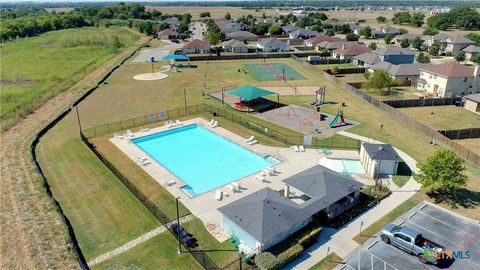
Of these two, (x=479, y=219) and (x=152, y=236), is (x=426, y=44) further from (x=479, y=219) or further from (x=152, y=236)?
(x=152, y=236)

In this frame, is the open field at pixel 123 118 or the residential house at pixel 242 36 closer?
the open field at pixel 123 118

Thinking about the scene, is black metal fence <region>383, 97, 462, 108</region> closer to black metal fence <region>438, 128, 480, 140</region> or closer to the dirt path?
black metal fence <region>438, 128, 480, 140</region>

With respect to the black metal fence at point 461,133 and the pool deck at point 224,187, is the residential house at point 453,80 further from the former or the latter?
the pool deck at point 224,187

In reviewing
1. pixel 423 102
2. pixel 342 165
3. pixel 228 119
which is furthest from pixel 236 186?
pixel 423 102

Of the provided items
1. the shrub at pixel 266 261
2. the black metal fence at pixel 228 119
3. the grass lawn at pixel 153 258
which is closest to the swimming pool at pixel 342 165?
the black metal fence at pixel 228 119

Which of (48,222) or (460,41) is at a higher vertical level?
(460,41)

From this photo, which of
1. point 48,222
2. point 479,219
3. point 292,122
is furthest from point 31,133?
point 479,219
